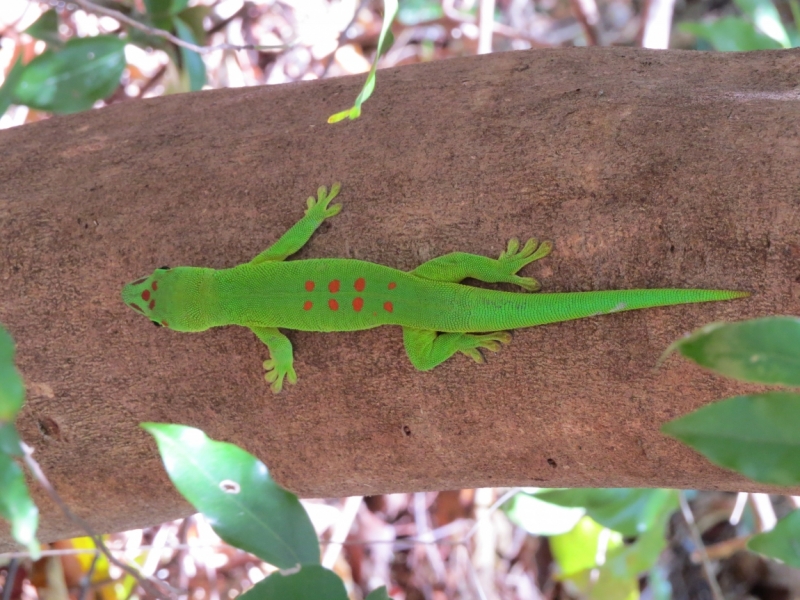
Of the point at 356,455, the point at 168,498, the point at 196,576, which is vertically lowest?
the point at 196,576

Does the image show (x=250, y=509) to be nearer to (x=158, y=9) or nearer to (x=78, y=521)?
(x=78, y=521)

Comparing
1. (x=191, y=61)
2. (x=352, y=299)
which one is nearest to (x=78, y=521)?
(x=352, y=299)

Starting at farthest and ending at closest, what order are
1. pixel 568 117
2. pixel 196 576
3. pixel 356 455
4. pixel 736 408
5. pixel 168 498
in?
pixel 196 576 → pixel 168 498 → pixel 356 455 → pixel 568 117 → pixel 736 408

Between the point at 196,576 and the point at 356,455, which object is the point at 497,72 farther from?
the point at 196,576

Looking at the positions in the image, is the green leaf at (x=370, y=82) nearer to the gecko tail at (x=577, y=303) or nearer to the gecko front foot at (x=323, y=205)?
the gecko front foot at (x=323, y=205)

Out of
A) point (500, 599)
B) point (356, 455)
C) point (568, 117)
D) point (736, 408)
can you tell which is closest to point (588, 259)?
point (568, 117)

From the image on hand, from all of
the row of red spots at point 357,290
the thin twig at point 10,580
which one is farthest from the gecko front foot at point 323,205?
the thin twig at point 10,580

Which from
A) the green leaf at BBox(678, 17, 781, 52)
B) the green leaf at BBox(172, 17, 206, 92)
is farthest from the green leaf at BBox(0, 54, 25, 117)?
the green leaf at BBox(678, 17, 781, 52)

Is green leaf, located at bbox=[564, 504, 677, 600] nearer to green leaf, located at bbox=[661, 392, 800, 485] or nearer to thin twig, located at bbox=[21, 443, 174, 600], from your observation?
green leaf, located at bbox=[661, 392, 800, 485]
